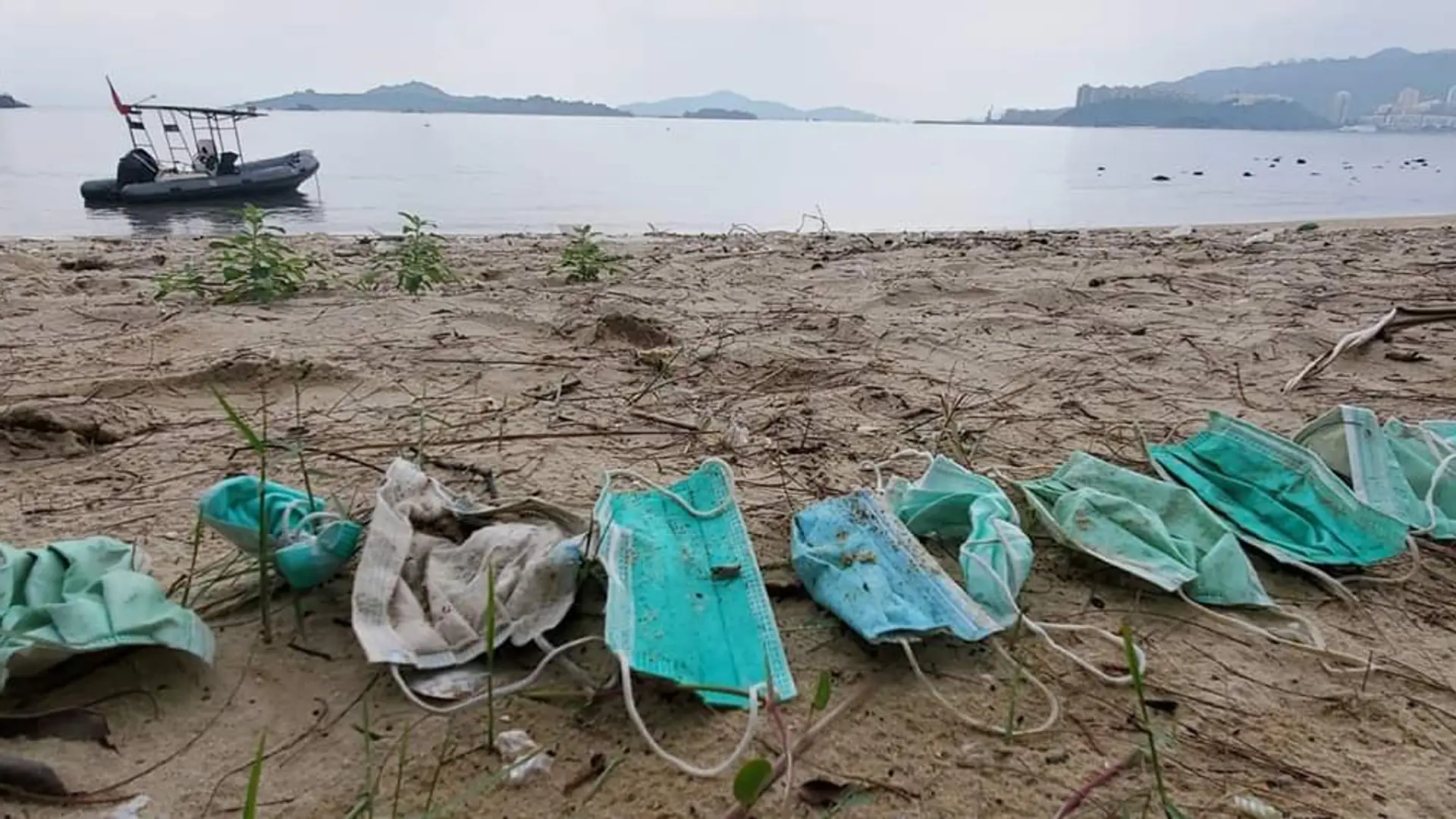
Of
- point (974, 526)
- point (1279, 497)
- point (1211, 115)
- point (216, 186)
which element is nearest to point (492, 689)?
point (974, 526)

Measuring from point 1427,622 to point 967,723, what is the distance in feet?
3.33

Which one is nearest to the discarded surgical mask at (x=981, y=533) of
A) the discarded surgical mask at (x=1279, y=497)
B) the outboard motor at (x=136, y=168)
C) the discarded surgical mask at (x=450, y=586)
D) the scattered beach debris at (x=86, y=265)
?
the discarded surgical mask at (x=1279, y=497)

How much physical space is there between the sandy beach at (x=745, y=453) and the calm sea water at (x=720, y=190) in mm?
7331

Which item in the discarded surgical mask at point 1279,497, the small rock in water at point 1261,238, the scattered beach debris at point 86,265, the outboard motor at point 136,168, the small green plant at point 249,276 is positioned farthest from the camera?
the outboard motor at point 136,168

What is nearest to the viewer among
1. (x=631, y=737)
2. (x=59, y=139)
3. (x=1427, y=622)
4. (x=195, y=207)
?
(x=631, y=737)

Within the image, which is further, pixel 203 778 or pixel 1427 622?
pixel 1427 622

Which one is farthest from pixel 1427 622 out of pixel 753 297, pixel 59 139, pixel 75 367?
pixel 59 139

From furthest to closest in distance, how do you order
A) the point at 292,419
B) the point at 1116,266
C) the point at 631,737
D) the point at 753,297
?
the point at 1116,266, the point at 753,297, the point at 292,419, the point at 631,737

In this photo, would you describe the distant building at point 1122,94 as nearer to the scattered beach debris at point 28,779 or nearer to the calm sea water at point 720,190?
the calm sea water at point 720,190

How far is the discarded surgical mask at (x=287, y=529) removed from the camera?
1429mm

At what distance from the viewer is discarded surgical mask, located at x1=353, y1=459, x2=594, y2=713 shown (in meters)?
1.28

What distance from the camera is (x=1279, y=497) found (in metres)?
1.83

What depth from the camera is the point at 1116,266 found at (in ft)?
16.9

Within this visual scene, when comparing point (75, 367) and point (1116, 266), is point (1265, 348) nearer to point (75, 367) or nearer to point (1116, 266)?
point (1116, 266)
